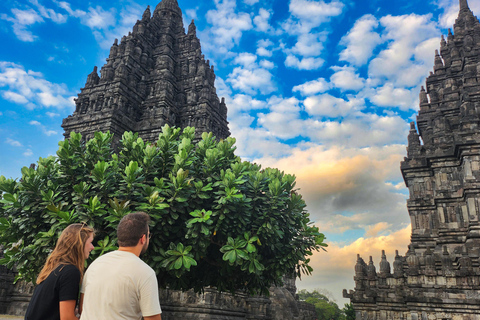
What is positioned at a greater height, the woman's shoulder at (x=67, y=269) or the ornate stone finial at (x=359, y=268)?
the ornate stone finial at (x=359, y=268)

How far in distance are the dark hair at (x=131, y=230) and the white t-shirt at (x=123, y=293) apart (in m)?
0.19

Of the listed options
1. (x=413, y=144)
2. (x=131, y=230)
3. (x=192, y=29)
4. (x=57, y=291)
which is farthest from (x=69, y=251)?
(x=192, y=29)

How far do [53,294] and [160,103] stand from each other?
26595 millimetres

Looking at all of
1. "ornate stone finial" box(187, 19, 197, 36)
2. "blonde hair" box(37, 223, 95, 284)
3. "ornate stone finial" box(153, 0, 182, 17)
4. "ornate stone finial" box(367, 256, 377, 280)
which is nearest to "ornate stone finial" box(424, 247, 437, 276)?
"ornate stone finial" box(367, 256, 377, 280)

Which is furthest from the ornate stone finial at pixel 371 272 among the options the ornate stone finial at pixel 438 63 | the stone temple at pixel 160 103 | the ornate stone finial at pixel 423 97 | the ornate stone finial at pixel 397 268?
the ornate stone finial at pixel 438 63

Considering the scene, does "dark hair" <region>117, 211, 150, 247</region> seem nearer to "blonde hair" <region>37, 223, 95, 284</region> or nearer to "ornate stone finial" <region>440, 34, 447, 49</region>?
"blonde hair" <region>37, 223, 95, 284</region>

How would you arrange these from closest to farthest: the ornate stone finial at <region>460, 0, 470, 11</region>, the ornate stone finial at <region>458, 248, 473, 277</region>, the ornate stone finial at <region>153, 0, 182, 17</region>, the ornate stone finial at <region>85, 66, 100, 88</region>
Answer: the ornate stone finial at <region>458, 248, 473, 277</region>
the ornate stone finial at <region>460, 0, 470, 11</region>
the ornate stone finial at <region>85, 66, 100, 88</region>
the ornate stone finial at <region>153, 0, 182, 17</region>

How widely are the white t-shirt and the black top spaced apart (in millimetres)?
346

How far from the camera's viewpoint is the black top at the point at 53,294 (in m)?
3.45

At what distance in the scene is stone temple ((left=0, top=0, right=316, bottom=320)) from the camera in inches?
843

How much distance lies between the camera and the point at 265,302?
24.0 m

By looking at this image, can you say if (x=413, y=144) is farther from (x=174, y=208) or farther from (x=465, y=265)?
(x=174, y=208)

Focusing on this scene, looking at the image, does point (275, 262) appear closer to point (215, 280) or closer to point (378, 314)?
point (215, 280)

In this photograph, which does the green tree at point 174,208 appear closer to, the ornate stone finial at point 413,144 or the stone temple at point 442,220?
the stone temple at point 442,220
